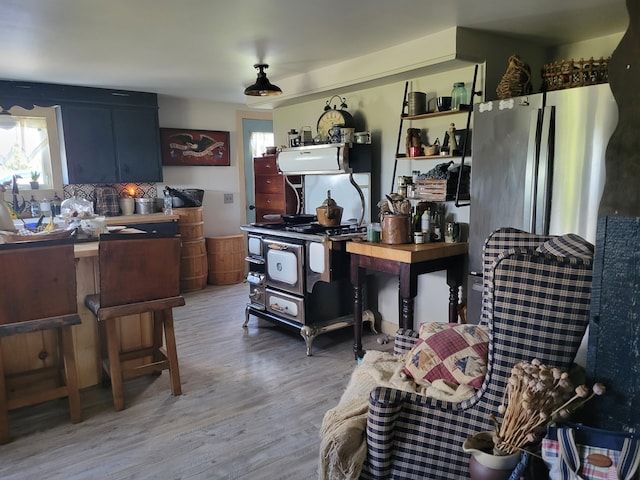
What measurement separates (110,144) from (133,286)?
300cm

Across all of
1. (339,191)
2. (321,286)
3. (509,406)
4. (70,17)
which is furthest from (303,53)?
(509,406)

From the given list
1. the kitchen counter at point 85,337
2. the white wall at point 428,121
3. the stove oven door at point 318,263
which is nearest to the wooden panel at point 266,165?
the white wall at point 428,121

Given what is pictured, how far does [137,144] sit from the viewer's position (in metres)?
5.14

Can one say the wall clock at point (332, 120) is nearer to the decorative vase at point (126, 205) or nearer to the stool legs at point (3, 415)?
the decorative vase at point (126, 205)

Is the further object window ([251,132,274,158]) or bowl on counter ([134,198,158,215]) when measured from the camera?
window ([251,132,274,158])

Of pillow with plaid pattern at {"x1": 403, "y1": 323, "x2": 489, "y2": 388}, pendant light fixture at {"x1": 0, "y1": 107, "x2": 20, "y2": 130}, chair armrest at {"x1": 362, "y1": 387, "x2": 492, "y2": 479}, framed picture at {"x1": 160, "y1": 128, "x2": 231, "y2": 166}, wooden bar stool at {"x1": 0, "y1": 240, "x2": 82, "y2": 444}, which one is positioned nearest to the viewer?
chair armrest at {"x1": 362, "y1": 387, "x2": 492, "y2": 479}

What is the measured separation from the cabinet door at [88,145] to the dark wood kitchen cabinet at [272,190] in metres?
1.58

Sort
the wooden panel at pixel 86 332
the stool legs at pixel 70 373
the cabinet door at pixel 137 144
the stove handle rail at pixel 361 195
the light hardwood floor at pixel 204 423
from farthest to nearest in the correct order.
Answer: the cabinet door at pixel 137 144, the stove handle rail at pixel 361 195, the wooden panel at pixel 86 332, the stool legs at pixel 70 373, the light hardwood floor at pixel 204 423

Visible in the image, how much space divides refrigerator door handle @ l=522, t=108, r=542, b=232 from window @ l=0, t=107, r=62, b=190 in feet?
15.1

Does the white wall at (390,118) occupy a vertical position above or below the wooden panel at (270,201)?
above

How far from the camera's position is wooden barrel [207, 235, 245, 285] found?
5.61 m

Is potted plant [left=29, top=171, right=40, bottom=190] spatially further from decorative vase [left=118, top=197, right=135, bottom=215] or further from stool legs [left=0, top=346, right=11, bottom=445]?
stool legs [left=0, top=346, right=11, bottom=445]

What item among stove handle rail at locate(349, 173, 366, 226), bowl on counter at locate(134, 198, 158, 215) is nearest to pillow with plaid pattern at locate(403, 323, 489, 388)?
stove handle rail at locate(349, 173, 366, 226)

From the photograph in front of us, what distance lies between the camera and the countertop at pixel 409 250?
286 centimetres
